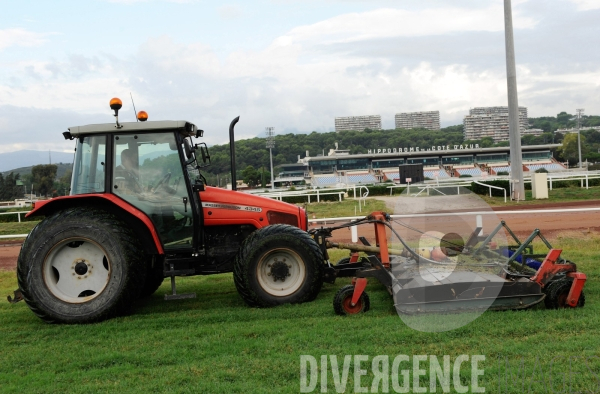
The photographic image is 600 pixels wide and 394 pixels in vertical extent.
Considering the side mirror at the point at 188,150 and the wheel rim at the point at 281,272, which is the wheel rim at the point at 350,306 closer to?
the wheel rim at the point at 281,272

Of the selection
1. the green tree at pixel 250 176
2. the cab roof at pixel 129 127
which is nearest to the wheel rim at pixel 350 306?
the cab roof at pixel 129 127

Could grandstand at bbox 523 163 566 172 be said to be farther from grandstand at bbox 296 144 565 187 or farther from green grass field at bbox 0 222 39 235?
green grass field at bbox 0 222 39 235

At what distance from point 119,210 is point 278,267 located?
77.0 inches

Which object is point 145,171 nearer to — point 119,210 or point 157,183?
point 157,183

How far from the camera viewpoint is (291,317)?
260 inches

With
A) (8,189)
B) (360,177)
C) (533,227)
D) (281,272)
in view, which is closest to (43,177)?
(8,189)

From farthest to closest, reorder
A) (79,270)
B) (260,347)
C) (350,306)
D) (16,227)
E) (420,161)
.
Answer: (420,161) → (16,227) → (79,270) → (350,306) → (260,347)

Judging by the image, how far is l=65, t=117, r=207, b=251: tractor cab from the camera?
7090 millimetres

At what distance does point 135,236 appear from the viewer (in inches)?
275

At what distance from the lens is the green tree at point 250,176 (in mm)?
61925

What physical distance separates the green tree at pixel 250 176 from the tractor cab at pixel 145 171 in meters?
54.6

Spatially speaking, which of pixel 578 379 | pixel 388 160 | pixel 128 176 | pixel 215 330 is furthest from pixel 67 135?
pixel 388 160

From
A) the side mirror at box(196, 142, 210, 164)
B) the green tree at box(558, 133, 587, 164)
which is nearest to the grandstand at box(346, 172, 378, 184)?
the green tree at box(558, 133, 587, 164)

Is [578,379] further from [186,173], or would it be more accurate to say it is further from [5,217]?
[5,217]
